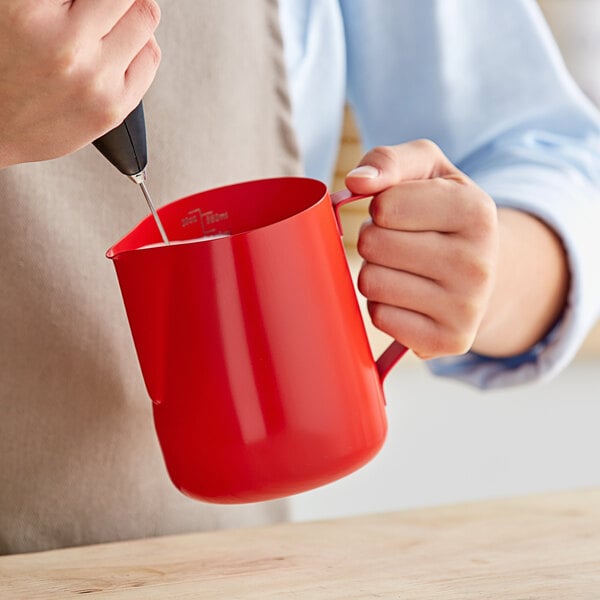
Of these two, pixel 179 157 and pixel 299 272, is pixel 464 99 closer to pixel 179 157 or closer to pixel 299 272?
pixel 179 157

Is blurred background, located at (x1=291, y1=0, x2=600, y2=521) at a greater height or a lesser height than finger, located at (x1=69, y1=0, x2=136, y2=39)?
lesser

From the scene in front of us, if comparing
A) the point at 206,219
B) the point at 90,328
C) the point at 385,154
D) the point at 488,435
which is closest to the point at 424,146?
the point at 385,154

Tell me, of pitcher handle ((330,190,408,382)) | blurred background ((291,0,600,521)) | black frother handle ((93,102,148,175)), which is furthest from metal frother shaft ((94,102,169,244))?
blurred background ((291,0,600,521))

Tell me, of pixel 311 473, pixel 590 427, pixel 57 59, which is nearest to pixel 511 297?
pixel 311 473

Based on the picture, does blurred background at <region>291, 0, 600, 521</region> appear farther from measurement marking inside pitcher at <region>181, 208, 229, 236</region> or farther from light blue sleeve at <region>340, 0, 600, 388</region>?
measurement marking inside pitcher at <region>181, 208, 229, 236</region>

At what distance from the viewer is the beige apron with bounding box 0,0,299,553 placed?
64 cm

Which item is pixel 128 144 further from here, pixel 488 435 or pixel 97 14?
pixel 488 435

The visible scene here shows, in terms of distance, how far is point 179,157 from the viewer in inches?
28.3

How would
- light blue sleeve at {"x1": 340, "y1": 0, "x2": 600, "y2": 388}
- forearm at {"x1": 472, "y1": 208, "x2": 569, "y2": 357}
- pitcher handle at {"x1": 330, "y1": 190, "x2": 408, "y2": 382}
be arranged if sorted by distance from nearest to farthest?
pitcher handle at {"x1": 330, "y1": 190, "x2": 408, "y2": 382}, forearm at {"x1": 472, "y1": 208, "x2": 569, "y2": 357}, light blue sleeve at {"x1": 340, "y1": 0, "x2": 600, "y2": 388}

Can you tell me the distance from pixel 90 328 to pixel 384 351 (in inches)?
8.7

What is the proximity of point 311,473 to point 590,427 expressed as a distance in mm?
1500

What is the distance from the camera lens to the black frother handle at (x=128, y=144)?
0.47 meters

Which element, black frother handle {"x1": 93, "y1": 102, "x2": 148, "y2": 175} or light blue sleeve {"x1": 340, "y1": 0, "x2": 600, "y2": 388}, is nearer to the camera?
black frother handle {"x1": 93, "y1": 102, "x2": 148, "y2": 175}

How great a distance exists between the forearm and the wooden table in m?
0.18
